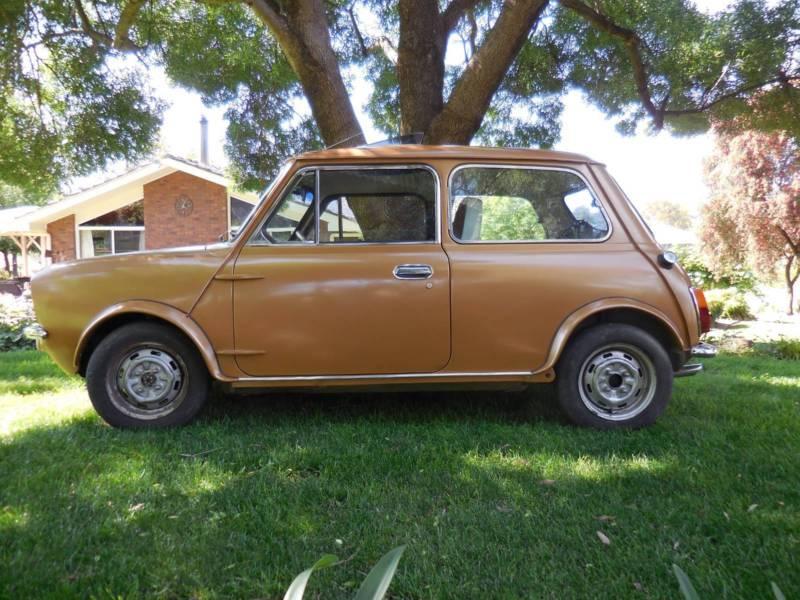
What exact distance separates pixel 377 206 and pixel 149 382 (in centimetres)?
194

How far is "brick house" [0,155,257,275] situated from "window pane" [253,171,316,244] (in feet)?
40.4

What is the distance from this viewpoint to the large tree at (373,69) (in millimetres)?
5977

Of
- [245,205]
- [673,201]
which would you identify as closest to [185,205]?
[245,205]

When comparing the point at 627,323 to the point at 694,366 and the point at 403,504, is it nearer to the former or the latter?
the point at 694,366

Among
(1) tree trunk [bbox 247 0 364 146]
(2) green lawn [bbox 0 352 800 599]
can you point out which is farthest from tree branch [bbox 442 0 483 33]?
(2) green lawn [bbox 0 352 800 599]

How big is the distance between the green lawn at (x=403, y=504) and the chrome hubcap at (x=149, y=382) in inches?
8.0

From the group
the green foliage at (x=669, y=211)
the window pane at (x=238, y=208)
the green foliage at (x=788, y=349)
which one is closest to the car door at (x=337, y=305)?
the green foliage at (x=788, y=349)

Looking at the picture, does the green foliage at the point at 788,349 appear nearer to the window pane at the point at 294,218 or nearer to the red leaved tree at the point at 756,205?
the window pane at the point at 294,218

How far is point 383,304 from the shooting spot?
3.52 metres

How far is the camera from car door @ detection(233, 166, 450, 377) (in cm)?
350

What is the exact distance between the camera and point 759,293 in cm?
1908

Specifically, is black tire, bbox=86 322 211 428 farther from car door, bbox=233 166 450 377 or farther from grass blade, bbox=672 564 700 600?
grass blade, bbox=672 564 700 600

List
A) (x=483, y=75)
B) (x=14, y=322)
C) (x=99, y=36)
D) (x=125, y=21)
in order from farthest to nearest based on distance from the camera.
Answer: (x=14, y=322), (x=99, y=36), (x=125, y=21), (x=483, y=75)

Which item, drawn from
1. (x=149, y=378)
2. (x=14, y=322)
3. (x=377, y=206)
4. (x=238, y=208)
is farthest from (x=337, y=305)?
(x=238, y=208)
